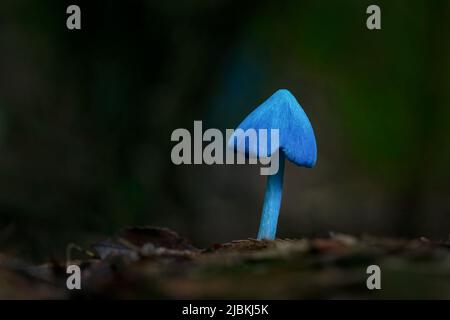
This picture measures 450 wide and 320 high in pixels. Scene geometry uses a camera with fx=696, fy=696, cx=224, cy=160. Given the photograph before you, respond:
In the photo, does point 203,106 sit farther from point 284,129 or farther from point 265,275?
point 265,275

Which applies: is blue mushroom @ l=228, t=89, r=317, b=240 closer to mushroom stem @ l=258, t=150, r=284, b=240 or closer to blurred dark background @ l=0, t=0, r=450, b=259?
mushroom stem @ l=258, t=150, r=284, b=240

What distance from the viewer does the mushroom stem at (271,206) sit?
8.12ft

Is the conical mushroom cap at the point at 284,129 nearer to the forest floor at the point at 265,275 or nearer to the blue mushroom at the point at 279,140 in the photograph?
the blue mushroom at the point at 279,140

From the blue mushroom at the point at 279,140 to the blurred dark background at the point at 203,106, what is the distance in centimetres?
240

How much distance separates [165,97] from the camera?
641cm

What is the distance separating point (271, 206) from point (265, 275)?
1.00m

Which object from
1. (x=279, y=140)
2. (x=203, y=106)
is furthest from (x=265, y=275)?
(x=203, y=106)

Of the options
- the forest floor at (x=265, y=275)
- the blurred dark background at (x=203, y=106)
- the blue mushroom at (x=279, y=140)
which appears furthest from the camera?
the blurred dark background at (x=203, y=106)

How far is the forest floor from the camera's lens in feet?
4.62

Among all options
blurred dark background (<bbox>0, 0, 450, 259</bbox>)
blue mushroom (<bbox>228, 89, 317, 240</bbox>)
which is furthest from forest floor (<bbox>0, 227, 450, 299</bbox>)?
blurred dark background (<bbox>0, 0, 450, 259</bbox>)

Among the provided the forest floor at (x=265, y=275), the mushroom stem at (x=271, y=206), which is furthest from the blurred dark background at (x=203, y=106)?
the forest floor at (x=265, y=275)

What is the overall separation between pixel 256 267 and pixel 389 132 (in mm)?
6037
